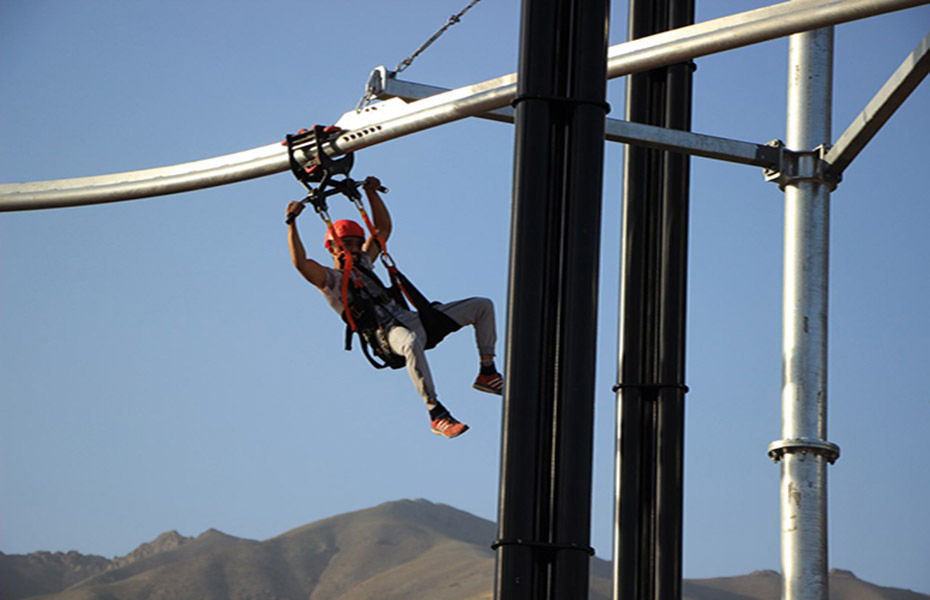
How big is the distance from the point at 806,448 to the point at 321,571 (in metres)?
86.8

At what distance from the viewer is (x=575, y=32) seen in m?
7.17

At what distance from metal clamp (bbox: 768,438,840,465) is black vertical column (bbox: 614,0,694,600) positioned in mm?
718

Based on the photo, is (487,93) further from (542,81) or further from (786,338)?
(786,338)

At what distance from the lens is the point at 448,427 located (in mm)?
10016

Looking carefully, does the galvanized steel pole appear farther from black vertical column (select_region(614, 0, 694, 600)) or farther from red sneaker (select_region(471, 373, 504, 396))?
red sneaker (select_region(471, 373, 504, 396))

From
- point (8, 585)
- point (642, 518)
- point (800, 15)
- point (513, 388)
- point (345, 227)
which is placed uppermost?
point (800, 15)

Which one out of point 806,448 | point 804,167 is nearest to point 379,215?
point 804,167

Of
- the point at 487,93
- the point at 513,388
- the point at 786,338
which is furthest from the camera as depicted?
the point at 786,338

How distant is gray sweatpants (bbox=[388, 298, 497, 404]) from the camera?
10.2 metres

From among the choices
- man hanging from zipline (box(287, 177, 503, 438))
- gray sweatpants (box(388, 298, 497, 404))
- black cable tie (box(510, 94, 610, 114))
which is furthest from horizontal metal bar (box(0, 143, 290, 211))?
black cable tie (box(510, 94, 610, 114))

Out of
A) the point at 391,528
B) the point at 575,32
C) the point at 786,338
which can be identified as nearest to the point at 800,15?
the point at 575,32

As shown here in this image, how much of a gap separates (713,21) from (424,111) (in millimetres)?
1854

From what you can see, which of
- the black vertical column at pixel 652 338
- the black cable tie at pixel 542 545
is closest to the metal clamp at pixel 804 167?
the black vertical column at pixel 652 338

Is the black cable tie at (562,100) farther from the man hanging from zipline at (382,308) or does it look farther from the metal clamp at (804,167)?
the metal clamp at (804,167)
